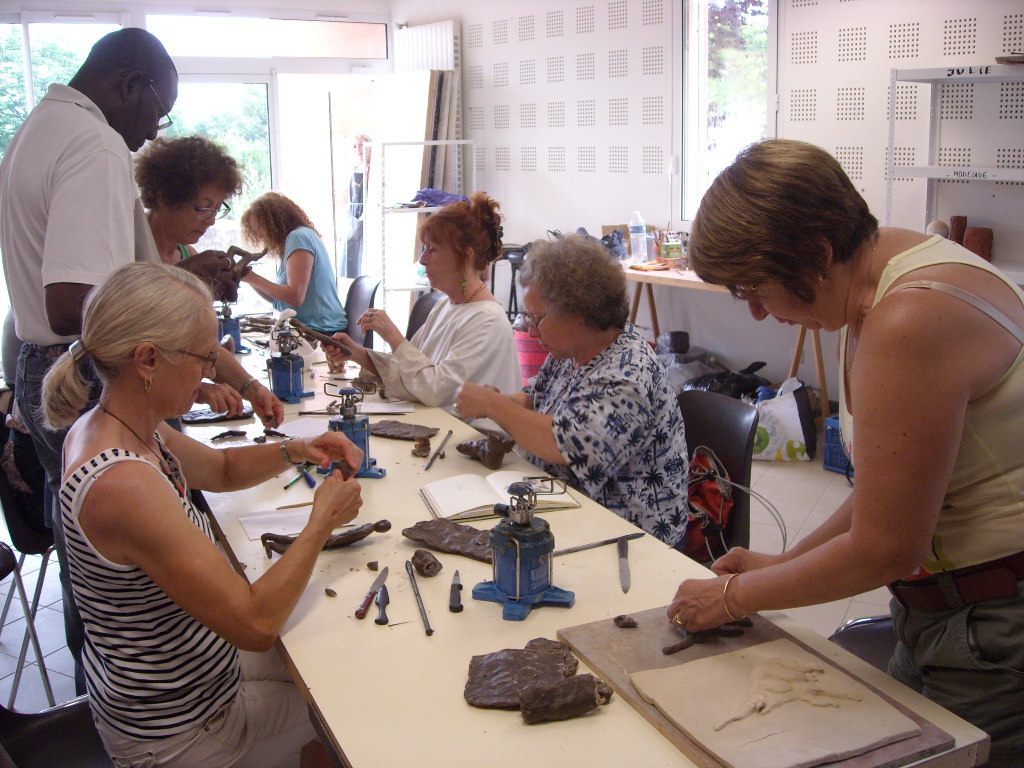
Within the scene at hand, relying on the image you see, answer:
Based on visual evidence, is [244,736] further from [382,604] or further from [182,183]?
[182,183]

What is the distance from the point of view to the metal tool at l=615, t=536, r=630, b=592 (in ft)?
5.57

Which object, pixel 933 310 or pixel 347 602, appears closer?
pixel 933 310

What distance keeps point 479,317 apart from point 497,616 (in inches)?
65.2

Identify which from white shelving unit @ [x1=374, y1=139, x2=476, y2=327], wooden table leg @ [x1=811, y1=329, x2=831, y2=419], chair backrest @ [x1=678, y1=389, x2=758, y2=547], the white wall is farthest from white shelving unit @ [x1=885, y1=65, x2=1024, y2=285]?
white shelving unit @ [x1=374, y1=139, x2=476, y2=327]

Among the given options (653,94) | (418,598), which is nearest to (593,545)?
(418,598)

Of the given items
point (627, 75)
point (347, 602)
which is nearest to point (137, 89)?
point (347, 602)

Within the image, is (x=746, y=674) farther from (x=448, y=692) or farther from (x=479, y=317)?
(x=479, y=317)

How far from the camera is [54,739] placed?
5.89 ft

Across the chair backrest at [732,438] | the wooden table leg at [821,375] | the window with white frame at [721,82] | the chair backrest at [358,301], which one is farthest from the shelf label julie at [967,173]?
the chair backrest at [358,301]

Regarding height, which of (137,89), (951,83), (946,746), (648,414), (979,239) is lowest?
(946,746)

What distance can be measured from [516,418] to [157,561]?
1.07m

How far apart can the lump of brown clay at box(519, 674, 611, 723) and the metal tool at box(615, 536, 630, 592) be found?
1.30 ft

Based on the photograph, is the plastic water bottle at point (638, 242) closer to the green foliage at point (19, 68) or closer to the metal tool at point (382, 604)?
the green foliage at point (19, 68)

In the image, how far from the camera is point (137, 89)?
244 centimetres
